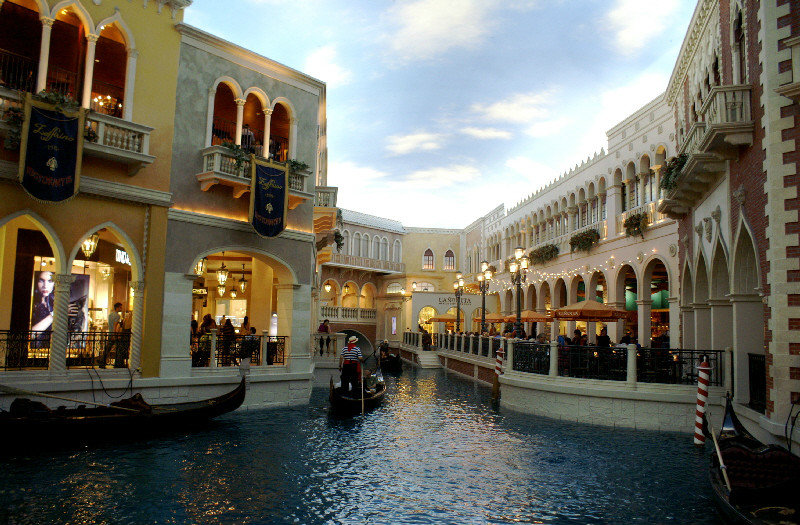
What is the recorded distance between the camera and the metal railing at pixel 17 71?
387 inches

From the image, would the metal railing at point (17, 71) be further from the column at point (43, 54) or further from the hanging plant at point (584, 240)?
the hanging plant at point (584, 240)

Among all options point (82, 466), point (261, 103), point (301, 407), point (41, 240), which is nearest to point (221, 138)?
point (261, 103)

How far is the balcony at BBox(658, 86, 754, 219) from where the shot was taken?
818 cm

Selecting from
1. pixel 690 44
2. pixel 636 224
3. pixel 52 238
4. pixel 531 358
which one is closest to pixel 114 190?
pixel 52 238

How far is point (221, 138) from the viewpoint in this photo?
12.4 meters

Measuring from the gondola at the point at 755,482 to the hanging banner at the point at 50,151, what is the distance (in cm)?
939

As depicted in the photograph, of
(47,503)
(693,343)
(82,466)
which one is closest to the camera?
(47,503)

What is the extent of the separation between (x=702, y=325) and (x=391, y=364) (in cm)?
1345

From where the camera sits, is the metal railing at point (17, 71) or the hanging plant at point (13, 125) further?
the metal railing at point (17, 71)

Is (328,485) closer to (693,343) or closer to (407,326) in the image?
(693,343)

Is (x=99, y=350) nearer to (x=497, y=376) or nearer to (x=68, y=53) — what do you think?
(x=68, y=53)

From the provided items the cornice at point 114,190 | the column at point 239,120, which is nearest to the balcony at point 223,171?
the column at point 239,120

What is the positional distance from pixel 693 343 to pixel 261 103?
34.6ft

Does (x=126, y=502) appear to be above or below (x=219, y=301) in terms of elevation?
below
